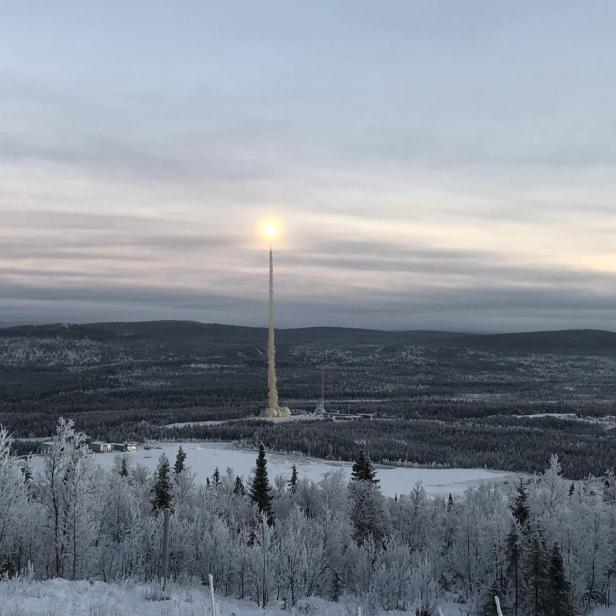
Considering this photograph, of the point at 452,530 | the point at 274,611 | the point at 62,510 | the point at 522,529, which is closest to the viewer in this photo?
the point at 274,611

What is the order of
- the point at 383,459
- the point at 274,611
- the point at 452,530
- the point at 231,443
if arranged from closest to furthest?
the point at 274,611, the point at 452,530, the point at 383,459, the point at 231,443

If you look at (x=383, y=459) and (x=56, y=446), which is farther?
(x=383, y=459)

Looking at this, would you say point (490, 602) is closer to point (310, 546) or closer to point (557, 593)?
point (557, 593)

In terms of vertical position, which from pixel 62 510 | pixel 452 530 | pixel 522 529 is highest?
pixel 62 510

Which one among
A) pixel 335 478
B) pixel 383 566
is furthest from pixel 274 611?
pixel 335 478

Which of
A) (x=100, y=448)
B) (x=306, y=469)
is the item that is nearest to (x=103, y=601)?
(x=306, y=469)

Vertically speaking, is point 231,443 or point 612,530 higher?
point 612,530

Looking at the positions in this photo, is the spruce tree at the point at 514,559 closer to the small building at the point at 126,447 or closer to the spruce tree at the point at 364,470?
the spruce tree at the point at 364,470

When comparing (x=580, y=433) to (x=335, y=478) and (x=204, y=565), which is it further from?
(x=204, y=565)
